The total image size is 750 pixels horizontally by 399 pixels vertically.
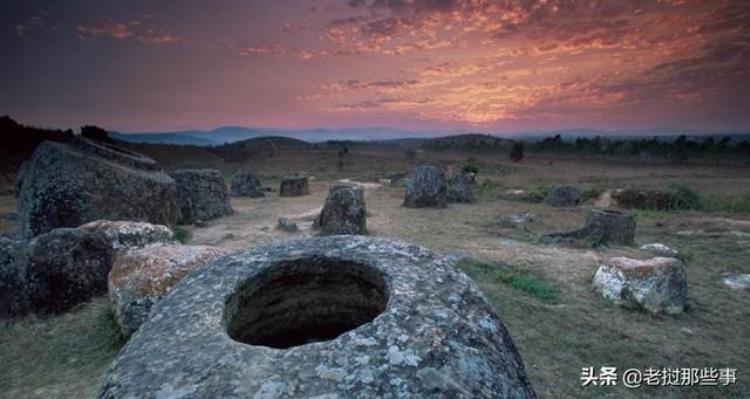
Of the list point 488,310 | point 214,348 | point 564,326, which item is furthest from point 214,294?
point 564,326

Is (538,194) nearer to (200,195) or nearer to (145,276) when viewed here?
(200,195)

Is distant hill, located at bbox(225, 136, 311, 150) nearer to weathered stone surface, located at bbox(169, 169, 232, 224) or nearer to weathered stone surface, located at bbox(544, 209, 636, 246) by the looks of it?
weathered stone surface, located at bbox(169, 169, 232, 224)

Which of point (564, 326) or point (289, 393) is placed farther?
point (564, 326)

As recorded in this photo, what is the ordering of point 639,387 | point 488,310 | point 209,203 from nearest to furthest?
point 488,310 < point 639,387 < point 209,203

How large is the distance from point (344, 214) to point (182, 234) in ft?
15.0

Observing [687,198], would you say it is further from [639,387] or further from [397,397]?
[397,397]

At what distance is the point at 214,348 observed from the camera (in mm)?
1930

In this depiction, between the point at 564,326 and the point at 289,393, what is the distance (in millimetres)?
5470

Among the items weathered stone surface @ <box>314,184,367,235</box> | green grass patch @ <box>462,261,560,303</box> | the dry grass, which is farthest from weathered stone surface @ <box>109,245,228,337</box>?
weathered stone surface @ <box>314,184,367,235</box>

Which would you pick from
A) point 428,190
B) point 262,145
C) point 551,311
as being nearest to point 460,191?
point 428,190

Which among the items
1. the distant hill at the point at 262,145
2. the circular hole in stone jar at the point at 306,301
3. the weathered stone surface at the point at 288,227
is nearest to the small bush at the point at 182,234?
the weathered stone surface at the point at 288,227

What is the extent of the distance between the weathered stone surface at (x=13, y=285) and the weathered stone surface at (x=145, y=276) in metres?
1.42

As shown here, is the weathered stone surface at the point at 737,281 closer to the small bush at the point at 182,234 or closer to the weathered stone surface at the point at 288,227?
the weathered stone surface at the point at 288,227

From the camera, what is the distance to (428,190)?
1648 cm
